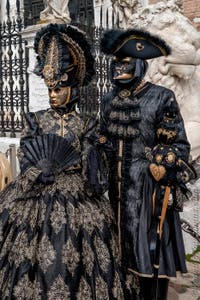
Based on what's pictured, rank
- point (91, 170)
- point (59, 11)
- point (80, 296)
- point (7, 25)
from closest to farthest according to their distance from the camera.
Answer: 1. point (80, 296)
2. point (91, 170)
3. point (59, 11)
4. point (7, 25)

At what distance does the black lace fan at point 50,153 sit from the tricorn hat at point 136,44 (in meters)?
0.81

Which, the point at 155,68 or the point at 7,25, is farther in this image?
the point at 7,25

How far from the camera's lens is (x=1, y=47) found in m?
7.88

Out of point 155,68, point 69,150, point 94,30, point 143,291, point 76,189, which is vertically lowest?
point 143,291

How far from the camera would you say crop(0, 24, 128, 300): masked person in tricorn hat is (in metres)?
2.92

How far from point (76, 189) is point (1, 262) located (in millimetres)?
819

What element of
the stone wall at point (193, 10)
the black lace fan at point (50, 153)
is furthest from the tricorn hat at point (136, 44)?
the stone wall at point (193, 10)

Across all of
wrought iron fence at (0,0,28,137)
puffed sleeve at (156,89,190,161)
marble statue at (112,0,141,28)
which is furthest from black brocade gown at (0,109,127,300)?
marble statue at (112,0,141,28)

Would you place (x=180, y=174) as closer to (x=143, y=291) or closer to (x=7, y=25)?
(x=143, y=291)

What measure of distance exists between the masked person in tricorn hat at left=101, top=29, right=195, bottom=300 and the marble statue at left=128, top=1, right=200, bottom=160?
2496 millimetres

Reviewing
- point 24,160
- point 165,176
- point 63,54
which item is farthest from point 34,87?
point 165,176

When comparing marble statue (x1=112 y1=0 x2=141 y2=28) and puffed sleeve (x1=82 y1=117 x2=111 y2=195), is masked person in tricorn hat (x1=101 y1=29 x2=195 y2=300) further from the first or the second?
marble statue (x1=112 y1=0 x2=141 y2=28)

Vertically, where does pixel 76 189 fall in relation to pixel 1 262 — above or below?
above

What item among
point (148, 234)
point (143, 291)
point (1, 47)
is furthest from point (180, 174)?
point (1, 47)
